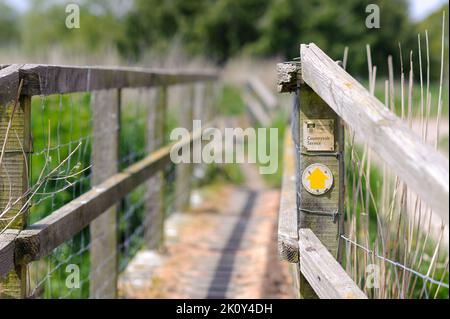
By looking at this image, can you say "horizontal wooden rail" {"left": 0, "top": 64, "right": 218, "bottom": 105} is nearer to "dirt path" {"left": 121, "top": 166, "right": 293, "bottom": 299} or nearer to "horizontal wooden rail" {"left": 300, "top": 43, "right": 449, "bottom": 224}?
"horizontal wooden rail" {"left": 300, "top": 43, "right": 449, "bottom": 224}

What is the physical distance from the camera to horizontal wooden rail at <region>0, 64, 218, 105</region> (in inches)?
91.7

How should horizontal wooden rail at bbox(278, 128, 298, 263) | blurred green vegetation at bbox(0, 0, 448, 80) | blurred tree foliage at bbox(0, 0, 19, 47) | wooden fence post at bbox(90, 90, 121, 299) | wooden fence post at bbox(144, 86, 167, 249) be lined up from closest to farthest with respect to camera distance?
horizontal wooden rail at bbox(278, 128, 298, 263)
wooden fence post at bbox(90, 90, 121, 299)
wooden fence post at bbox(144, 86, 167, 249)
blurred green vegetation at bbox(0, 0, 448, 80)
blurred tree foliage at bbox(0, 0, 19, 47)

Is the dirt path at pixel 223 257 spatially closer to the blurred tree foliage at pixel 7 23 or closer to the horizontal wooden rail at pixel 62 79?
the horizontal wooden rail at pixel 62 79

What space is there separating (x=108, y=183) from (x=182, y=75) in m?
2.87

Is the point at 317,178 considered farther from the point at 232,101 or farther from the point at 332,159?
the point at 232,101

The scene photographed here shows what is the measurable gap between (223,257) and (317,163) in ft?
10.5

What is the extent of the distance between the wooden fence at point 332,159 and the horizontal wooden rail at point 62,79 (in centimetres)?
83

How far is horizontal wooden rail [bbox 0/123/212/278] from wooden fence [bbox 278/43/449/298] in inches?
32.3

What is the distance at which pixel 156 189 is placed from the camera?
5594mm

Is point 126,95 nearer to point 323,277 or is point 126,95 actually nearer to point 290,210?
point 290,210

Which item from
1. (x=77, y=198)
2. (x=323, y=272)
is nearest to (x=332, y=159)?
(x=323, y=272)

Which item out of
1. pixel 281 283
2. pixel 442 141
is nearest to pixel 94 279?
pixel 281 283

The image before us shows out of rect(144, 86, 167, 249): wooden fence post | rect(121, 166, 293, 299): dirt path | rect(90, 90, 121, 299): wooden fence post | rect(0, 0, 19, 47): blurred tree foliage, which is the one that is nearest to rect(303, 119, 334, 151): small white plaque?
rect(90, 90, 121, 299): wooden fence post

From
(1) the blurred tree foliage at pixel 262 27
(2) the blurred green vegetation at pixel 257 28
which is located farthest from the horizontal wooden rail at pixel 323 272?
(1) the blurred tree foliage at pixel 262 27
